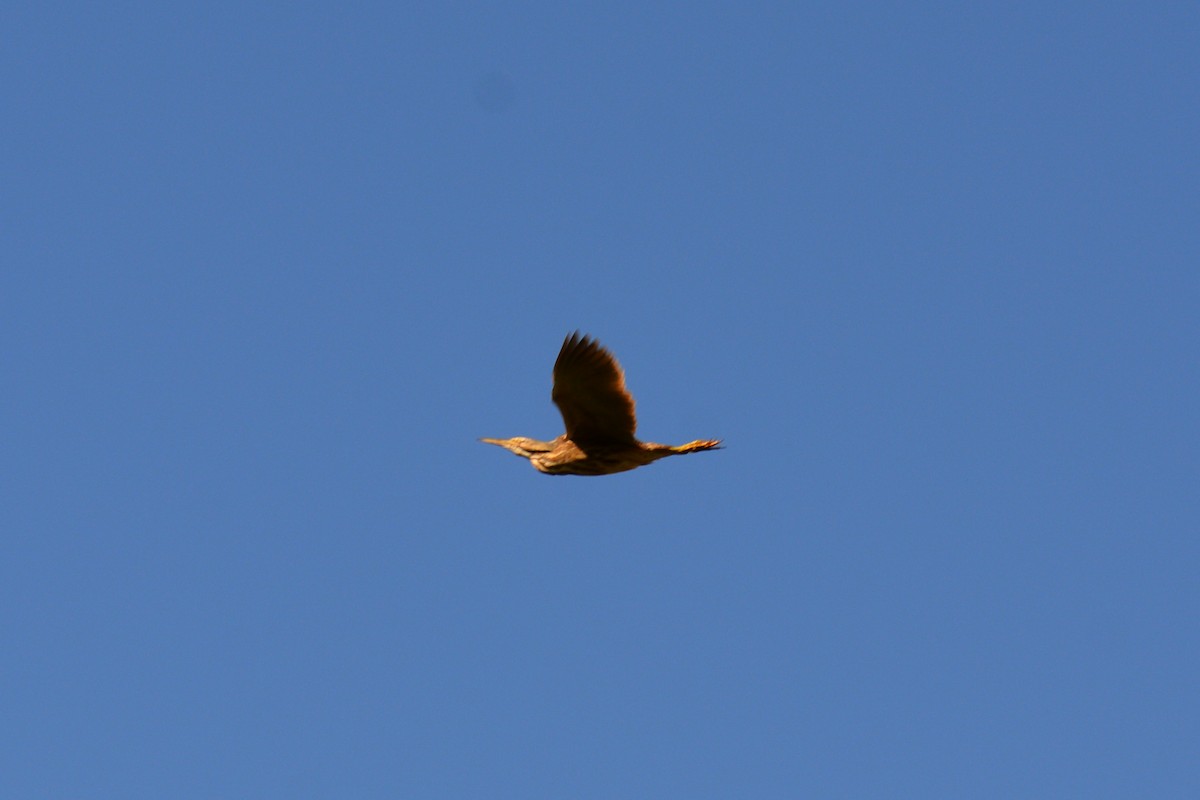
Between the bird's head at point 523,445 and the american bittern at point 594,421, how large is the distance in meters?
0.07

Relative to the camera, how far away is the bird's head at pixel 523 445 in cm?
2123

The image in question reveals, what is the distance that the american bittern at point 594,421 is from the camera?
20.0m

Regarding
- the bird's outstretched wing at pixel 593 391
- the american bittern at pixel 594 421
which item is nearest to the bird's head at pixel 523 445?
the american bittern at pixel 594 421

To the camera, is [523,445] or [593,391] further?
[523,445]

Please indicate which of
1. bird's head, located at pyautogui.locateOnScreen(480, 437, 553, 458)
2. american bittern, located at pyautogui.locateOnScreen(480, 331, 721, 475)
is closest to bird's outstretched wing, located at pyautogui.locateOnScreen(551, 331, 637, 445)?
american bittern, located at pyautogui.locateOnScreen(480, 331, 721, 475)

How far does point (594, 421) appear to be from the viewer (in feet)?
66.9

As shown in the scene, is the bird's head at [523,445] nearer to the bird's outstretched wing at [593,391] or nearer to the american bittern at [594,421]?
the american bittern at [594,421]

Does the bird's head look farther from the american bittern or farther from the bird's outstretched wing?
the bird's outstretched wing

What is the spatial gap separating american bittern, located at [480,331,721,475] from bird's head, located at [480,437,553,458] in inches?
2.6

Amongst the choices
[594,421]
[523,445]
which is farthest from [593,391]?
[523,445]

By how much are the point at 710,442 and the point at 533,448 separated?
2756mm

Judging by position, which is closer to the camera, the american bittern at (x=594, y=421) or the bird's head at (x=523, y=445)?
the american bittern at (x=594, y=421)

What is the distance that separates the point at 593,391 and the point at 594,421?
1.67 feet

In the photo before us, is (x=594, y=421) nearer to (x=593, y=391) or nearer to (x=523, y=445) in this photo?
(x=593, y=391)
